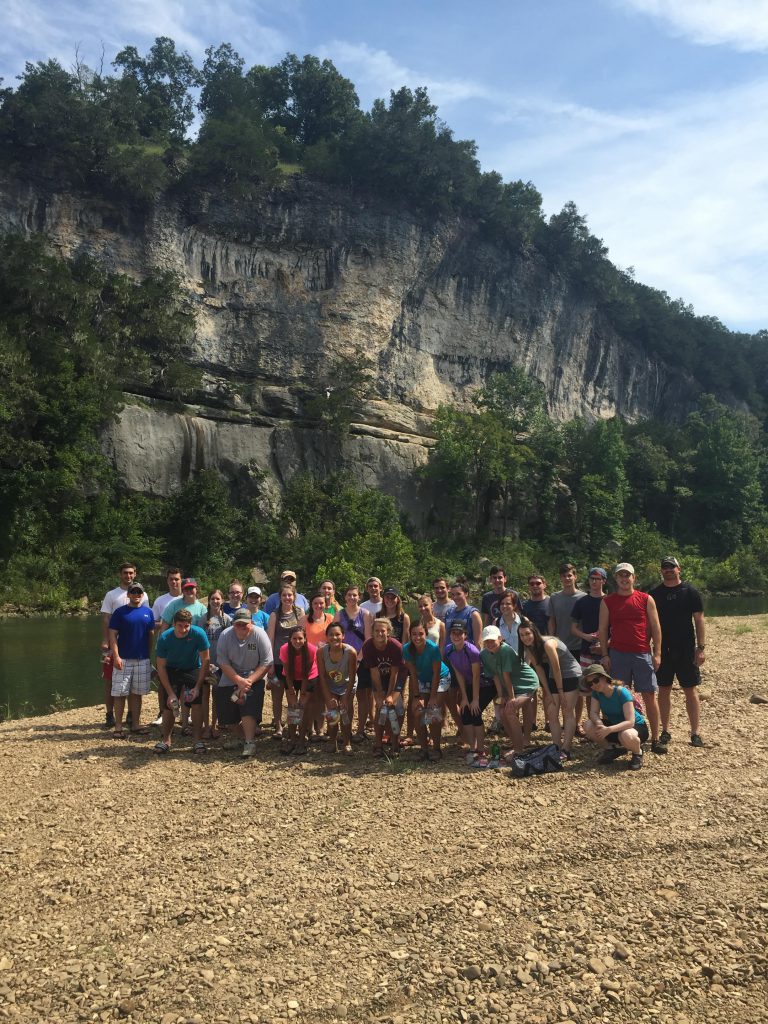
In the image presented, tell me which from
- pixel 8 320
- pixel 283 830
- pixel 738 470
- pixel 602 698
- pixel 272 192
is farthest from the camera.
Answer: pixel 738 470

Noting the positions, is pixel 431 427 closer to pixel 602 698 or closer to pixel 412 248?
pixel 412 248

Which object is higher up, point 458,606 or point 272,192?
point 272,192

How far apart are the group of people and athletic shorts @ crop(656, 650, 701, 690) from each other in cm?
1

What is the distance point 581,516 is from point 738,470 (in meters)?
15.0

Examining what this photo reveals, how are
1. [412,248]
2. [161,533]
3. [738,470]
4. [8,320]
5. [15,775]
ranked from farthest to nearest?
[738,470]
[412,248]
[161,533]
[8,320]
[15,775]

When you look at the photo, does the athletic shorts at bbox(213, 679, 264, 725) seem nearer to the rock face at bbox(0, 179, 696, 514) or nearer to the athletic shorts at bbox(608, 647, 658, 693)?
the athletic shorts at bbox(608, 647, 658, 693)

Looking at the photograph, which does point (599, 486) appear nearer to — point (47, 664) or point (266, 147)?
point (266, 147)

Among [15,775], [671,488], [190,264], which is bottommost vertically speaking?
[15,775]

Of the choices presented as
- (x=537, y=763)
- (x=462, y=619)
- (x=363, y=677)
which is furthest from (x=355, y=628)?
(x=537, y=763)

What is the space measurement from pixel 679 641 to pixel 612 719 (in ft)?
4.23

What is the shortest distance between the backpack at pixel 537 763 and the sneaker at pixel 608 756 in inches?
16.3

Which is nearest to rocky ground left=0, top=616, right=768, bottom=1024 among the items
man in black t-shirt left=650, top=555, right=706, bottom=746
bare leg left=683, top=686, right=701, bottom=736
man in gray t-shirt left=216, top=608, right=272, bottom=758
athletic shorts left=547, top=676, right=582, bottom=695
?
bare leg left=683, top=686, right=701, bottom=736

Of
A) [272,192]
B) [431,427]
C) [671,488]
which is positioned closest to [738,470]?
[671,488]

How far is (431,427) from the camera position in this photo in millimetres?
45969
